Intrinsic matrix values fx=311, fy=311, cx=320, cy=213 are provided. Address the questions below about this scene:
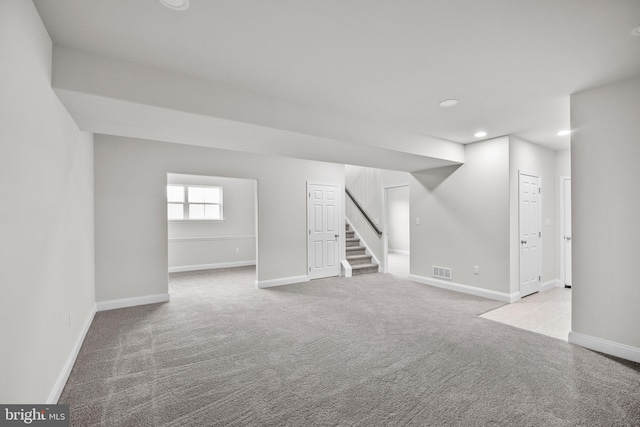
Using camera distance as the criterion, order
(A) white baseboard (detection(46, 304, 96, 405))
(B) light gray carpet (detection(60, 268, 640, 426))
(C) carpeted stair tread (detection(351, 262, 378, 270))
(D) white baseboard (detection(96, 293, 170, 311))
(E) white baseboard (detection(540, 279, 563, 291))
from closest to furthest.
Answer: (B) light gray carpet (detection(60, 268, 640, 426)), (A) white baseboard (detection(46, 304, 96, 405)), (D) white baseboard (detection(96, 293, 170, 311)), (E) white baseboard (detection(540, 279, 563, 291)), (C) carpeted stair tread (detection(351, 262, 378, 270))

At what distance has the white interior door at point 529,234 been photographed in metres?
5.05

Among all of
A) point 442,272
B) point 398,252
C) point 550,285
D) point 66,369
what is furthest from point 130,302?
point 398,252

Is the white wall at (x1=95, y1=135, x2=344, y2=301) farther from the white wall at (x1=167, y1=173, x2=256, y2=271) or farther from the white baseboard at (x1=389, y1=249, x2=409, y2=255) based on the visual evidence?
the white baseboard at (x1=389, y1=249, x2=409, y2=255)

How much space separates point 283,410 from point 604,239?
336cm

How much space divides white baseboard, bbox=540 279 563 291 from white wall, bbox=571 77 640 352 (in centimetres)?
266

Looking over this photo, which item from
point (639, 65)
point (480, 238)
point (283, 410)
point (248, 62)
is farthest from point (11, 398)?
point (480, 238)

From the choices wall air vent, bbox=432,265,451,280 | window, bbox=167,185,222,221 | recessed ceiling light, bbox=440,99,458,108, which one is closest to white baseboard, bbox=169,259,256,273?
window, bbox=167,185,222,221

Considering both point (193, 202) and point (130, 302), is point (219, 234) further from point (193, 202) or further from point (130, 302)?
point (130, 302)

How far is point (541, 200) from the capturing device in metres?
5.55

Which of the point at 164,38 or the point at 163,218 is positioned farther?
the point at 163,218

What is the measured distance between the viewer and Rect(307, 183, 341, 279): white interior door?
6535 millimetres

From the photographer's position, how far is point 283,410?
216 centimetres

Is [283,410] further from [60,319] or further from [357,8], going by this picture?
[357,8]

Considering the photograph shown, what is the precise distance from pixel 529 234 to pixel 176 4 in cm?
576
